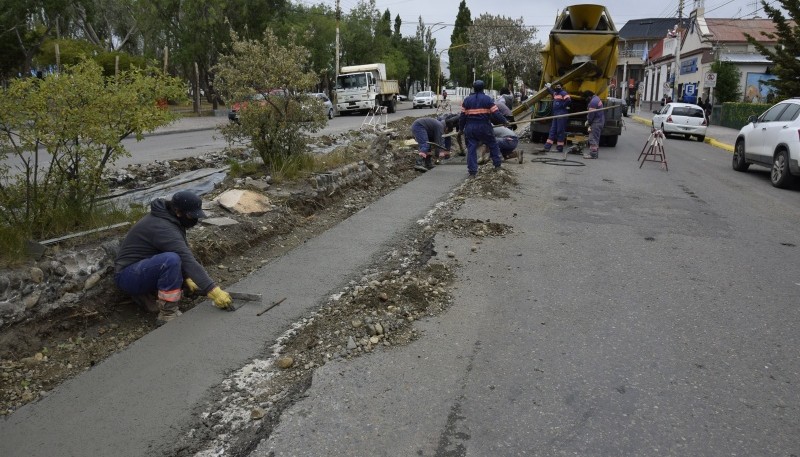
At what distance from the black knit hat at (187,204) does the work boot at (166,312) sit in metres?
0.71

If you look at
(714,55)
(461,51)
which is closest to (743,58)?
(714,55)

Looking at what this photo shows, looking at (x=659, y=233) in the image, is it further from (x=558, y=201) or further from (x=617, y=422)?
(x=617, y=422)

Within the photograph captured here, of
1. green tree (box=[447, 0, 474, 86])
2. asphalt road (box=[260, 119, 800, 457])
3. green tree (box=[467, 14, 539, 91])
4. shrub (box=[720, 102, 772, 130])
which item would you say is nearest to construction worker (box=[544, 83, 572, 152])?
asphalt road (box=[260, 119, 800, 457])

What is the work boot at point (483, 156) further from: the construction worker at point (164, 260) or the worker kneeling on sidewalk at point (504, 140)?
the construction worker at point (164, 260)

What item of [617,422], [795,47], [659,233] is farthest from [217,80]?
[795,47]

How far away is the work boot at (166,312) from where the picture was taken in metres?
4.84

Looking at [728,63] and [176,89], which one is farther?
[728,63]

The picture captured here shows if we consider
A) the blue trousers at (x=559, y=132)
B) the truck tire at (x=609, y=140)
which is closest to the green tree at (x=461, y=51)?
the truck tire at (x=609, y=140)

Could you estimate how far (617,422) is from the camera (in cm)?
334

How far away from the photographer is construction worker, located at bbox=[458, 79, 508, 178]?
1109 cm

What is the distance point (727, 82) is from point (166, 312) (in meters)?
36.3

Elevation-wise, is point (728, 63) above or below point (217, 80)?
above

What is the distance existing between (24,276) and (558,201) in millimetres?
7218

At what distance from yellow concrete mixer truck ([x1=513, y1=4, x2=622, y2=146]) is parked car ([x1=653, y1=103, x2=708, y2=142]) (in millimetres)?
8762
